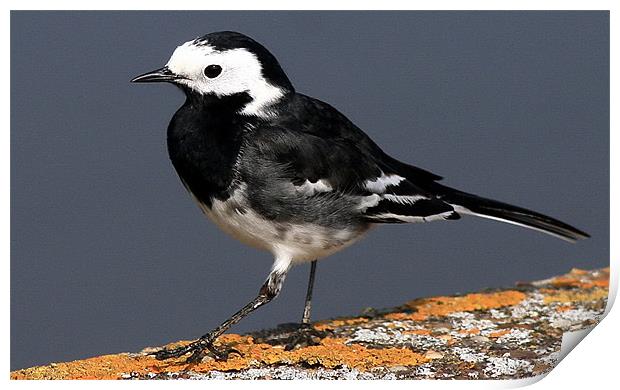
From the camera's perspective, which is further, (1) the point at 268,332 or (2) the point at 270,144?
(1) the point at 268,332

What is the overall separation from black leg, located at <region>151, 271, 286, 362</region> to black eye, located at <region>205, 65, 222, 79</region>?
0.61m

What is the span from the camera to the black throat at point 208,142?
3.58 metres

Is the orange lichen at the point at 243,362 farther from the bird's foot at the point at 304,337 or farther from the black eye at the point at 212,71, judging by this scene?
the black eye at the point at 212,71

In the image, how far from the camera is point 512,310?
13.6 ft

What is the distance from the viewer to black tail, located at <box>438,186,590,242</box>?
3.87m

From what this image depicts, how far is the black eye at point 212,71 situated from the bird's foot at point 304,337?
828 millimetres

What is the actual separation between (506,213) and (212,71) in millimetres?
1018

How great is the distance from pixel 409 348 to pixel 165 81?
3.54ft

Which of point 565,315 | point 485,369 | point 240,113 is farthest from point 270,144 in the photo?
point 565,315

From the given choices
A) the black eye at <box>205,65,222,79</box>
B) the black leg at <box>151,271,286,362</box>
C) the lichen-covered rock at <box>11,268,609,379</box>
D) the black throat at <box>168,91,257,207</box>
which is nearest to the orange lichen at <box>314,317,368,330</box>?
the lichen-covered rock at <box>11,268,609,379</box>

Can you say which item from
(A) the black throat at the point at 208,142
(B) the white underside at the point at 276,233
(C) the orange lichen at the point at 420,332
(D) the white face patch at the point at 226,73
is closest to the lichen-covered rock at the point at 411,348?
(C) the orange lichen at the point at 420,332

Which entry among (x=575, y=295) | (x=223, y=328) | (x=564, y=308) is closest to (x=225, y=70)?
(x=223, y=328)

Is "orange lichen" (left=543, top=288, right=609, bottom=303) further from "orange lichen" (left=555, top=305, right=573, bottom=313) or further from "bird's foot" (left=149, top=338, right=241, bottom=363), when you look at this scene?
"bird's foot" (left=149, top=338, right=241, bottom=363)
